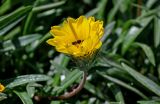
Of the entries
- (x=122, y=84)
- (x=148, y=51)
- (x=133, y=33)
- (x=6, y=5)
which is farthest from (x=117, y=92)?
(x=6, y=5)

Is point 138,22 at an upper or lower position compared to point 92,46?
upper

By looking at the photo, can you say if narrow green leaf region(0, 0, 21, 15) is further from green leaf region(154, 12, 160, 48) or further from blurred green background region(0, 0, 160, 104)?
green leaf region(154, 12, 160, 48)

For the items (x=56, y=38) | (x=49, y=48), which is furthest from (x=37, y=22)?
(x=56, y=38)

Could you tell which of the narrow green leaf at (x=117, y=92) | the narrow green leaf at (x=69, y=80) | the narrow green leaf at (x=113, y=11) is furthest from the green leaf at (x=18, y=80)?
the narrow green leaf at (x=113, y=11)

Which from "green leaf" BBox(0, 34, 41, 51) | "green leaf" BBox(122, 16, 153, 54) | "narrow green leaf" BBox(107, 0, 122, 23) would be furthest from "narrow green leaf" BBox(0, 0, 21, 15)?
"green leaf" BBox(122, 16, 153, 54)

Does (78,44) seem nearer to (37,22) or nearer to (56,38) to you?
(56,38)

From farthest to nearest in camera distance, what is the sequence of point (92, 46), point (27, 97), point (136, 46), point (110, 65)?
point (136, 46), point (110, 65), point (27, 97), point (92, 46)
